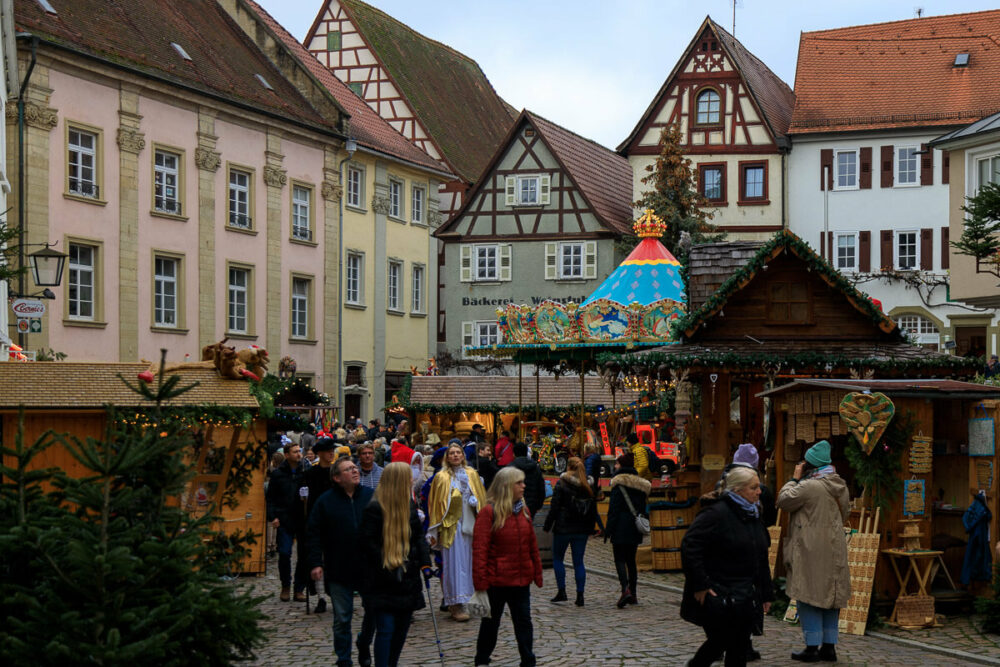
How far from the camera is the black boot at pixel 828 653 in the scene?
34.6 ft

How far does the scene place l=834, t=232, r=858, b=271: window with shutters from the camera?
4356 cm

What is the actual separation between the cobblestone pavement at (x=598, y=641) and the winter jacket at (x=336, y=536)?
59cm

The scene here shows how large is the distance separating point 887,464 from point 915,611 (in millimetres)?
1354

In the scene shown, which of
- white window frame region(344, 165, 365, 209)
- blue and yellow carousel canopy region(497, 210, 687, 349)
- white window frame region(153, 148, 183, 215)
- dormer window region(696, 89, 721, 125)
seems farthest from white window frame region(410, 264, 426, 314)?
blue and yellow carousel canopy region(497, 210, 687, 349)

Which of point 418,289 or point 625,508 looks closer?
point 625,508

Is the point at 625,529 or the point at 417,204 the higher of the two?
the point at 417,204

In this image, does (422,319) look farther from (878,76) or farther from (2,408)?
(2,408)

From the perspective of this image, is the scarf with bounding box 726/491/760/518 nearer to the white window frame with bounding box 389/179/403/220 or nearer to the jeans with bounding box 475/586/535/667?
the jeans with bounding box 475/586/535/667

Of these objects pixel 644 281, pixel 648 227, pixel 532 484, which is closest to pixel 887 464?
pixel 532 484

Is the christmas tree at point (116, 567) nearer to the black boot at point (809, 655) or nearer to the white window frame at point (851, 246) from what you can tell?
the black boot at point (809, 655)

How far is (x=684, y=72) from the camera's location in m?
43.6

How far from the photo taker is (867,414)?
1238 cm

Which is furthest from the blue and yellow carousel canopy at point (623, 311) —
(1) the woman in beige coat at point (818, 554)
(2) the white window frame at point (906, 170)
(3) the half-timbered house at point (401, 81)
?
(3) the half-timbered house at point (401, 81)

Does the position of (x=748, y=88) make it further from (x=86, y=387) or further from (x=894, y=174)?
(x=86, y=387)
